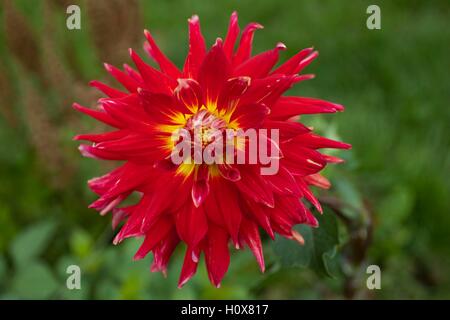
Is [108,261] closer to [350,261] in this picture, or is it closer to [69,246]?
[69,246]

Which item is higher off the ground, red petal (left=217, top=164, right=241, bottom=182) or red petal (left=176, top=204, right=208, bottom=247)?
red petal (left=217, top=164, right=241, bottom=182)

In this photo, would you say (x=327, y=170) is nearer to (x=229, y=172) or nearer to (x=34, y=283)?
Result: (x=229, y=172)

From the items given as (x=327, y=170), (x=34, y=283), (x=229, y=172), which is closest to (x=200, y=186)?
(x=229, y=172)

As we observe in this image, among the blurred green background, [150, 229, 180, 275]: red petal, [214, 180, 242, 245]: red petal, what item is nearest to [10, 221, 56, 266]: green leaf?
the blurred green background

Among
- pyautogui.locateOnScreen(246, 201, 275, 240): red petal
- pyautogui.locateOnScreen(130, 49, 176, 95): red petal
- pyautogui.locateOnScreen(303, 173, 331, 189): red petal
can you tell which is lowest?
pyautogui.locateOnScreen(246, 201, 275, 240): red petal

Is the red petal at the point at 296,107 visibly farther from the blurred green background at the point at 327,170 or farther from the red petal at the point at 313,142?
the blurred green background at the point at 327,170

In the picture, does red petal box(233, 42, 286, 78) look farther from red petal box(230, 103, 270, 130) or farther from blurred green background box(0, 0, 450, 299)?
blurred green background box(0, 0, 450, 299)
